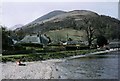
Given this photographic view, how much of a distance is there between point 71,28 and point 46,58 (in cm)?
253

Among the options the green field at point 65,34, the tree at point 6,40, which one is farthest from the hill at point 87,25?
the tree at point 6,40

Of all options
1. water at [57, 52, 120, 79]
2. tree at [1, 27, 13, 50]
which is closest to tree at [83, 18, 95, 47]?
water at [57, 52, 120, 79]

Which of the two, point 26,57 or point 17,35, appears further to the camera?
point 26,57

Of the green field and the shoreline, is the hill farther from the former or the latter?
the shoreline

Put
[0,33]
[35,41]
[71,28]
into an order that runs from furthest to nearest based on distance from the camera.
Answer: [71,28]
[35,41]
[0,33]

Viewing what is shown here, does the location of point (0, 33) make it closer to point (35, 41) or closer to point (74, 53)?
point (35, 41)

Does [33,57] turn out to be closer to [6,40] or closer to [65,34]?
[65,34]

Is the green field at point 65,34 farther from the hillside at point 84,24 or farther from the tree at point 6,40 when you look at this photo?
the tree at point 6,40

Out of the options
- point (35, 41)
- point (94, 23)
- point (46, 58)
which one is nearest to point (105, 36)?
point (94, 23)

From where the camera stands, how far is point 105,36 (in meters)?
20.0

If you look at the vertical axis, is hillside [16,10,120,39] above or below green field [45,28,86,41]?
above

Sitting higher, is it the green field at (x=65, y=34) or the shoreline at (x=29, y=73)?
the green field at (x=65, y=34)

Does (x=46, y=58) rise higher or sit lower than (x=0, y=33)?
lower

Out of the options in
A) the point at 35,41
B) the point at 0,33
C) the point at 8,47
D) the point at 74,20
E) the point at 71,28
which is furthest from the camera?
the point at 74,20
